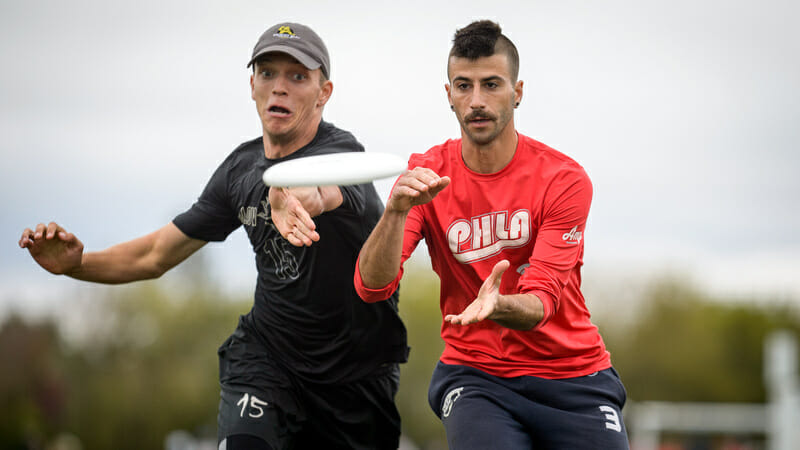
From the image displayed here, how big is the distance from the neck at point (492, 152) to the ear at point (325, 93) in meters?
1.46

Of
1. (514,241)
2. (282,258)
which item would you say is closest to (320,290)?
(282,258)

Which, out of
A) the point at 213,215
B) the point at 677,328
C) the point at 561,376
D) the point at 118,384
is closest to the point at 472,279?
the point at 561,376

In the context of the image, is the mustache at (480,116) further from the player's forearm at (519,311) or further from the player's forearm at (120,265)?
the player's forearm at (120,265)

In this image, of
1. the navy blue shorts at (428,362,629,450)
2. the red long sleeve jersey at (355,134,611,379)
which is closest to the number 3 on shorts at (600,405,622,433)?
the navy blue shorts at (428,362,629,450)

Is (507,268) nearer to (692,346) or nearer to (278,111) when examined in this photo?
(278,111)

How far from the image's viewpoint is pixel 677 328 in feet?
231

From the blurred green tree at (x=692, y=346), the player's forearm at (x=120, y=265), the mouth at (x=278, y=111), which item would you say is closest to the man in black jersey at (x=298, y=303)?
the mouth at (x=278, y=111)

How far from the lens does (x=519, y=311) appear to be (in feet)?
15.5

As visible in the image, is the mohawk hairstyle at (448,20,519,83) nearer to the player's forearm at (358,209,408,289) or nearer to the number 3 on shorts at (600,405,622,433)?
the player's forearm at (358,209,408,289)

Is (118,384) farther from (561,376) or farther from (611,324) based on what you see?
(561,376)

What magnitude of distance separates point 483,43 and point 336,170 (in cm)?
128

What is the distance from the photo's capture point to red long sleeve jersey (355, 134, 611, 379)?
5297 millimetres

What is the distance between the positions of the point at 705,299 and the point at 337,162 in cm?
7445

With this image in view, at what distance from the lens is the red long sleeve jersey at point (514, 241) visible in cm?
530
